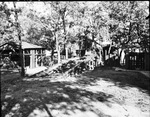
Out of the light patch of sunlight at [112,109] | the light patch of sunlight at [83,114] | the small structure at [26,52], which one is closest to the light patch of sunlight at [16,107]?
the light patch of sunlight at [83,114]

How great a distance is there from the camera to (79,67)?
1659 cm

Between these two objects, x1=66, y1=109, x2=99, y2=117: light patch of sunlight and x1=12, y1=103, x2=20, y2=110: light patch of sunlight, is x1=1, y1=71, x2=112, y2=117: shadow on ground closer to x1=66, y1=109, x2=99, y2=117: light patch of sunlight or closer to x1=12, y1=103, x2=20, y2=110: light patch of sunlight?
x1=12, y1=103, x2=20, y2=110: light patch of sunlight

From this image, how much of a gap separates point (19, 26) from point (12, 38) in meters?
1.97

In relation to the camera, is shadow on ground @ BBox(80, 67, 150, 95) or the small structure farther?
the small structure

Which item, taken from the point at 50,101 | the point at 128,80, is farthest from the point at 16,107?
the point at 128,80

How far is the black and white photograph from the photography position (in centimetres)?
636

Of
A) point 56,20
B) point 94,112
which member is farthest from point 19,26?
point 94,112

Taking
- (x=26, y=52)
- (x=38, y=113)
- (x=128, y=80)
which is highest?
(x=26, y=52)

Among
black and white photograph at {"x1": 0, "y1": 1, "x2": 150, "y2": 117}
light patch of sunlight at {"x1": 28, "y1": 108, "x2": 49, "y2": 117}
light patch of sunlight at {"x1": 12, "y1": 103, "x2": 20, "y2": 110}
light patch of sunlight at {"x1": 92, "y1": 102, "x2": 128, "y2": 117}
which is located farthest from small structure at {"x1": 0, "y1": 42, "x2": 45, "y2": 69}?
light patch of sunlight at {"x1": 92, "y1": 102, "x2": 128, "y2": 117}

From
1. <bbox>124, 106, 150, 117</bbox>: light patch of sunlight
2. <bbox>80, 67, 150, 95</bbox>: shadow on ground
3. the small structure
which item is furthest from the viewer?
the small structure

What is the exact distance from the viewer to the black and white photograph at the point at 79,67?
20.9 ft

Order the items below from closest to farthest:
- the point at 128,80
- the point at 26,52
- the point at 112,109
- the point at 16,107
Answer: the point at 112,109 < the point at 16,107 < the point at 128,80 < the point at 26,52

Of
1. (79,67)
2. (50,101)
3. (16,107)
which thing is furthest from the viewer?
(79,67)

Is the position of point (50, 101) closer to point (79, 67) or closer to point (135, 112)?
point (135, 112)
